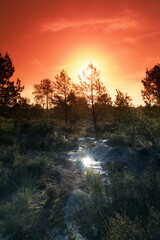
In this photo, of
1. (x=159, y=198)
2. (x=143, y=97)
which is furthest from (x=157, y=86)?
(x=159, y=198)

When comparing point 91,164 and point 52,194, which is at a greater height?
point 91,164

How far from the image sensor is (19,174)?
6480mm

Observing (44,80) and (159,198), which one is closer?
(159,198)

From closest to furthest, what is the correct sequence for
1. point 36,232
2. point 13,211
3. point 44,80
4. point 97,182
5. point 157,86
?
point 36,232
point 13,211
point 97,182
point 157,86
point 44,80

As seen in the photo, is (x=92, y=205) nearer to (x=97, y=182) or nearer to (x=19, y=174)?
(x=97, y=182)

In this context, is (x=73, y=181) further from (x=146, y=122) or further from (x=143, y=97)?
(x=143, y=97)

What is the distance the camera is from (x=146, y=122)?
32.0 ft

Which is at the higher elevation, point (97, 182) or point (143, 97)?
point (143, 97)

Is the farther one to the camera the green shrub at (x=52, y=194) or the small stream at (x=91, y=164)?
the green shrub at (x=52, y=194)

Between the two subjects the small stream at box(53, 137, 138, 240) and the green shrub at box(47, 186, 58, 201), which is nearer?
the small stream at box(53, 137, 138, 240)

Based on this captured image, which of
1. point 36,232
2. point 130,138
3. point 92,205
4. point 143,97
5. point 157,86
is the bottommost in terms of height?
point 36,232

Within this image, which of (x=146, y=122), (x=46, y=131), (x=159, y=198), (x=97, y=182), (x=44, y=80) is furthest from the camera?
(x=44, y=80)

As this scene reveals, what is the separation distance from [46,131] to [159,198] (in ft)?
44.9

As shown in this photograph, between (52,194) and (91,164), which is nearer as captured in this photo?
(52,194)
